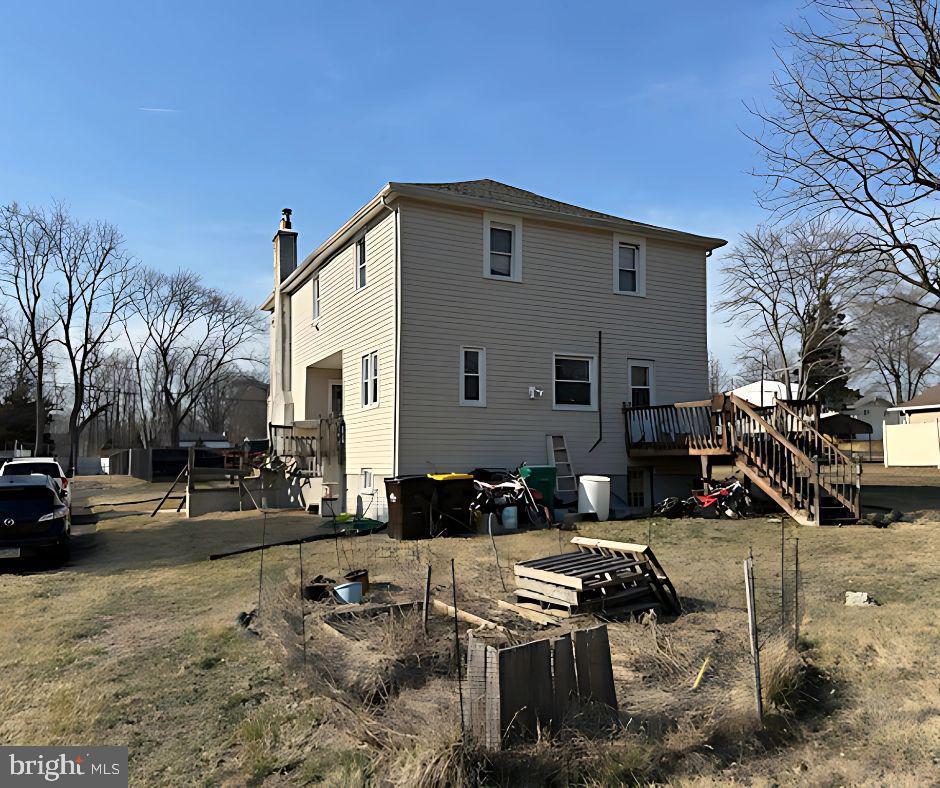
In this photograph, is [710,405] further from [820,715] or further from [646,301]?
[820,715]

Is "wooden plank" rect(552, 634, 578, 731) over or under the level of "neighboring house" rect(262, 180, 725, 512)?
under

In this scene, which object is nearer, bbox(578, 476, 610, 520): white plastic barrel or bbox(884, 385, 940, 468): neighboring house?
bbox(578, 476, 610, 520): white plastic barrel

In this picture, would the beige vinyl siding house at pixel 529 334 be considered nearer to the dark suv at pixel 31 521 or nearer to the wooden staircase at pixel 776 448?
Answer: the wooden staircase at pixel 776 448

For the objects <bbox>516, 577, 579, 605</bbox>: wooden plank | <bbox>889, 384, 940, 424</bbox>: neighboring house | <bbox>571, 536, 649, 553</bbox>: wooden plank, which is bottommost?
<bbox>516, 577, 579, 605</bbox>: wooden plank

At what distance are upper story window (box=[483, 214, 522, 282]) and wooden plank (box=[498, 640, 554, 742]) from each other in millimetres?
12747

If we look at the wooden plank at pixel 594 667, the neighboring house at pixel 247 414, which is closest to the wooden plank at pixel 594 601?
the wooden plank at pixel 594 667

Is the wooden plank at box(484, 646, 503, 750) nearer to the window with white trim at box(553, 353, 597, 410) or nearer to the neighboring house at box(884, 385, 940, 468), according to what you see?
the window with white trim at box(553, 353, 597, 410)

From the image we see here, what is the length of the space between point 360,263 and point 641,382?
24.6ft

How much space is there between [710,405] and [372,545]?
7.55 metres

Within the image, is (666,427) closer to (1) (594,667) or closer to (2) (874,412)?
(1) (594,667)

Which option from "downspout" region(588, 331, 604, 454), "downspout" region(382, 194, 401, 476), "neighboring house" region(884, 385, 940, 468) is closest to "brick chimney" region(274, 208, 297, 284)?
"downspout" region(382, 194, 401, 476)

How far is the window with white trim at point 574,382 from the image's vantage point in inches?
665

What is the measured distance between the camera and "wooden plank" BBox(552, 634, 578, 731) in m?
4.18

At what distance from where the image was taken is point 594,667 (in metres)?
4.41
